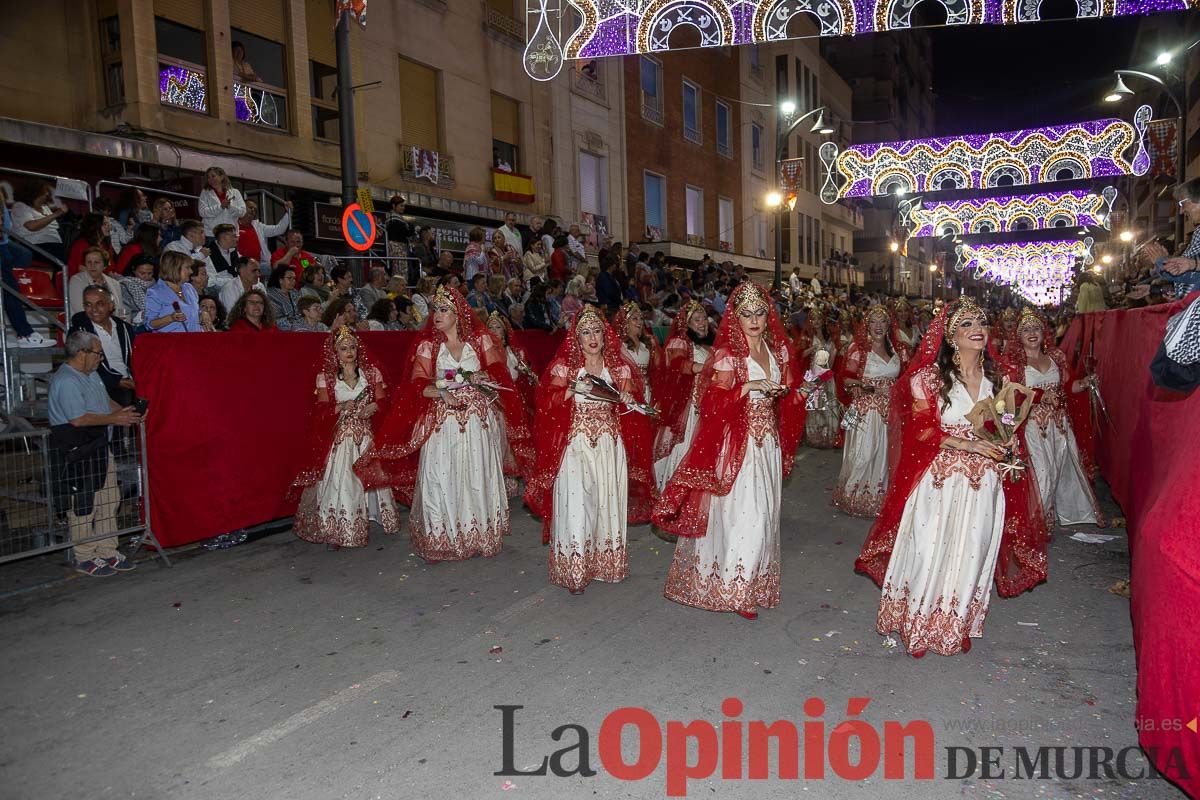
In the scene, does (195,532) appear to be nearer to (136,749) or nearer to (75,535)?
(75,535)

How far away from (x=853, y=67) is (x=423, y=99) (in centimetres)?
4940

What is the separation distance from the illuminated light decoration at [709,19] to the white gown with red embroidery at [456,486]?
4224 mm

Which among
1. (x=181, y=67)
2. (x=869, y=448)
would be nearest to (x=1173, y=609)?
(x=869, y=448)

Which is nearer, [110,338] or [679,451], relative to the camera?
[110,338]

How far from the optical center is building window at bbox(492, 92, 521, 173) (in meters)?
17.9

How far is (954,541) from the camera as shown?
4254mm

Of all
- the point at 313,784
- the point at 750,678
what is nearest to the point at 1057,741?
the point at 750,678

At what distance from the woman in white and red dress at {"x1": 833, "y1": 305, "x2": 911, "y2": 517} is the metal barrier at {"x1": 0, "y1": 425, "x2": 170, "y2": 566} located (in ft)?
20.1

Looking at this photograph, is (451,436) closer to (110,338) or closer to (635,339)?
(110,338)

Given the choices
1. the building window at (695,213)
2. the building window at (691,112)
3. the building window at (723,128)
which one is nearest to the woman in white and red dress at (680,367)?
the building window at (695,213)

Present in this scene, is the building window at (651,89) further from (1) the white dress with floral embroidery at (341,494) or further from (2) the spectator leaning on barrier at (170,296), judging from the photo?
(1) the white dress with floral embroidery at (341,494)

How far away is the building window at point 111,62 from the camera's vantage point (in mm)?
11430

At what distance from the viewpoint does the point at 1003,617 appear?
4918 millimetres

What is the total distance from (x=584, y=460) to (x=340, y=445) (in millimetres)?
2437
